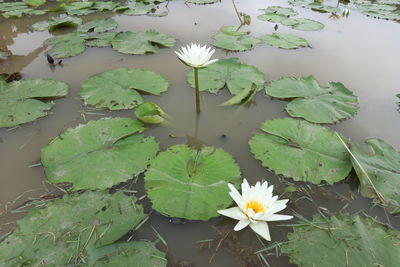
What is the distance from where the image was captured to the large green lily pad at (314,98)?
2.71m

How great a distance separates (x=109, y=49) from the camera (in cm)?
401

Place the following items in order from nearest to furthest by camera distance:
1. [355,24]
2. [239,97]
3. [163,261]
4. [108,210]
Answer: [163,261] < [108,210] < [239,97] < [355,24]

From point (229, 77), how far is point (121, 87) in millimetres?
1282

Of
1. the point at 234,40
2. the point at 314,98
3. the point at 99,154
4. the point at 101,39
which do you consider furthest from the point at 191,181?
the point at 101,39

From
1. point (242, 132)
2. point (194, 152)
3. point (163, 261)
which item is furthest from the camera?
point (242, 132)

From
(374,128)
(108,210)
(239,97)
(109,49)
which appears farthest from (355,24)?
(108,210)

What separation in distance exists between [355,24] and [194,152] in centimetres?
505

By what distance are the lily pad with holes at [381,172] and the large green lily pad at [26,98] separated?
2.95 m

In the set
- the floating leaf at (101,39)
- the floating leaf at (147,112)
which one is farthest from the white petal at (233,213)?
the floating leaf at (101,39)

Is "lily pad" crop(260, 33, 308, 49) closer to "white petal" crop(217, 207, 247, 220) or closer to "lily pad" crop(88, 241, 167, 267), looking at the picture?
"white petal" crop(217, 207, 247, 220)

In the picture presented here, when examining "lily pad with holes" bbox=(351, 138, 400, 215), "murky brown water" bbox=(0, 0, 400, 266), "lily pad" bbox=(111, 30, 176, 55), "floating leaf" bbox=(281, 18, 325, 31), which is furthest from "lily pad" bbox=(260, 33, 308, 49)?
"lily pad with holes" bbox=(351, 138, 400, 215)

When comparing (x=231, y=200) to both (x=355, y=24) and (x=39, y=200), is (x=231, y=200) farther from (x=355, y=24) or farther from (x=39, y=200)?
(x=355, y=24)

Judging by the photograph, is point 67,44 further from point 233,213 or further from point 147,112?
point 233,213

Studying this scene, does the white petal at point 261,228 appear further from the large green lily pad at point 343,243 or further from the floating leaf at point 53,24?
the floating leaf at point 53,24
